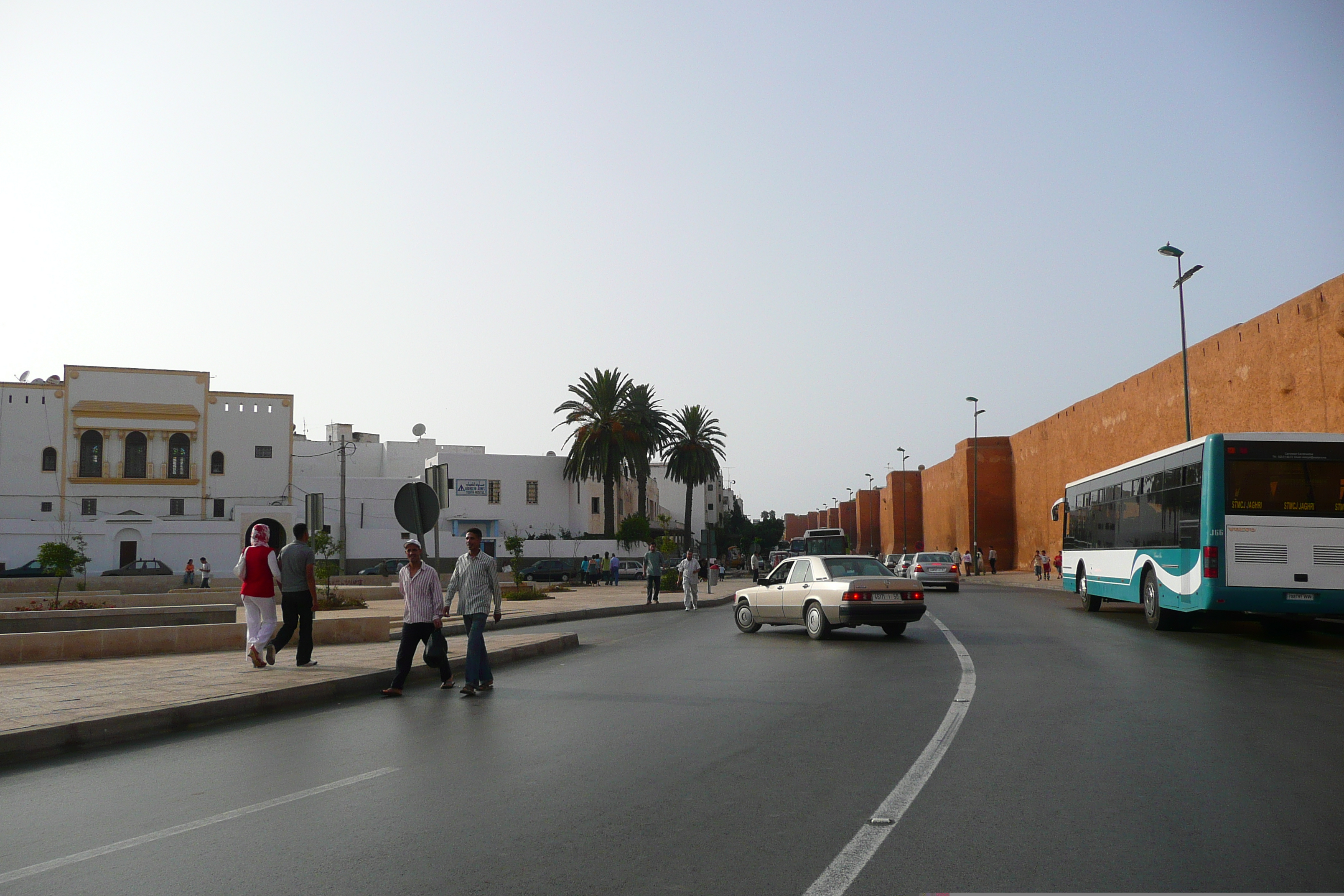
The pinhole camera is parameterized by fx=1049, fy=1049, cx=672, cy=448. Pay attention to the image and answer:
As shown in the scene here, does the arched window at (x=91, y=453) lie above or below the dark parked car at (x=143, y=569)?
above

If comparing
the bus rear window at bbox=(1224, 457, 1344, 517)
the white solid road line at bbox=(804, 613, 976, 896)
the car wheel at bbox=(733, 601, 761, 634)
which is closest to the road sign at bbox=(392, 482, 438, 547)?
the car wheel at bbox=(733, 601, 761, 634)

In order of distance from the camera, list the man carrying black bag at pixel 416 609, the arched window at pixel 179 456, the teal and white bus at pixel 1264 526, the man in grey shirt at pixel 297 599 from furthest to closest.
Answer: the arched window at pixel 179 456 → the teal and white bus at pixel 1264 526 → the man in grey shirt at pixel 297 599 → the man carrying black bag at pixel 416 609

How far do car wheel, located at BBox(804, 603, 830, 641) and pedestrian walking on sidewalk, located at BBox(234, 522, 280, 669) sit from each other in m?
8.59

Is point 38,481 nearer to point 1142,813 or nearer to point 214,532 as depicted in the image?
point 214,532

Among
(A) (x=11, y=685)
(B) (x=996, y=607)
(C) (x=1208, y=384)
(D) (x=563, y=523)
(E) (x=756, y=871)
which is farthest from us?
(D) (x=563, y=523)

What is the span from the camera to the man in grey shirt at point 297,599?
42.5ft

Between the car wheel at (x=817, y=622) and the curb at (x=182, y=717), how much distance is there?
6464 millimetres

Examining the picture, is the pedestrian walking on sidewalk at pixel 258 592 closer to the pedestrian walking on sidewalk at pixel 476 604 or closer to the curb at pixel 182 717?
the curb at pixel 182 717

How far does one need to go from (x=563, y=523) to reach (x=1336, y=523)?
56769mm

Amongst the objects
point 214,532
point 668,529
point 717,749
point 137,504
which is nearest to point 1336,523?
point 717,749

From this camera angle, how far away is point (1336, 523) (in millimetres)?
16125

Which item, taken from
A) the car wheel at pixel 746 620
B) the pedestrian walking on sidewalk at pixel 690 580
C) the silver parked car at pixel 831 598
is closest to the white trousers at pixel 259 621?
the silver parked car at pixel 831 598

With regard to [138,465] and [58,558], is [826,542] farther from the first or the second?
[138,465]

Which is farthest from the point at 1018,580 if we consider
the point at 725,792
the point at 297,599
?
the point at 725,792
